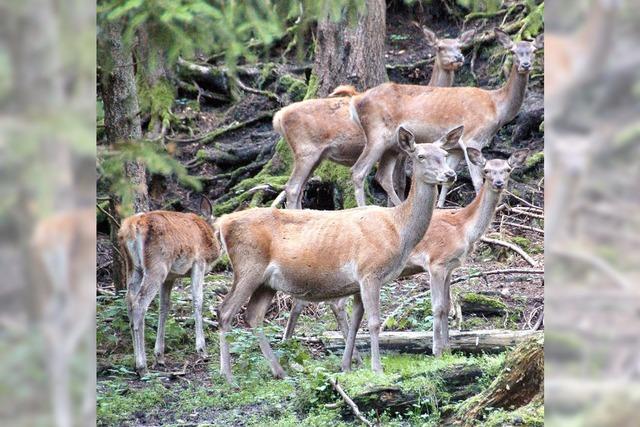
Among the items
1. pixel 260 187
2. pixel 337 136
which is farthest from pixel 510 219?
pixel 260 187

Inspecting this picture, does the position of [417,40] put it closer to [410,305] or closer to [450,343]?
[410,305]

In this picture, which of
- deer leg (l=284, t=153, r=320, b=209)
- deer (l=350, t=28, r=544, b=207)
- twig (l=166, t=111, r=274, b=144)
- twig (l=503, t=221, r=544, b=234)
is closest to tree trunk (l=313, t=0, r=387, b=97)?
deer (l=350, t=28, r=544, b=207)

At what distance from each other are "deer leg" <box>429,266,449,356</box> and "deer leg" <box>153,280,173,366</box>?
2612 millimetres

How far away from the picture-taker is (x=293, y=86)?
1573 cm

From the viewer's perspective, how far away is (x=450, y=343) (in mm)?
8328

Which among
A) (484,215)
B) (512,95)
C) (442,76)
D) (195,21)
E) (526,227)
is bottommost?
(526,227)

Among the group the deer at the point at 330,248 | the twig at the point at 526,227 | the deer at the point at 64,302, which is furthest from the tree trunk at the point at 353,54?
the deer at the point at 64,302

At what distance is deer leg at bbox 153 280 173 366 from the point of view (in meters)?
8.77

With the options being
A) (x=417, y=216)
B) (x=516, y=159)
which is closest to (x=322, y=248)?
(x=417, y=216)

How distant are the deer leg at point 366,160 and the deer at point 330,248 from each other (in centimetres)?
293

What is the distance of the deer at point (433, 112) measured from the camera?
37.2ft

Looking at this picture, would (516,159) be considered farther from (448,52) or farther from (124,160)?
(124,160)

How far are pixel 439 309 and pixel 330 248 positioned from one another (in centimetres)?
118

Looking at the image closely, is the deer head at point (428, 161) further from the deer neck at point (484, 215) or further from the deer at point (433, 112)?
the deer at point (433, 112)
